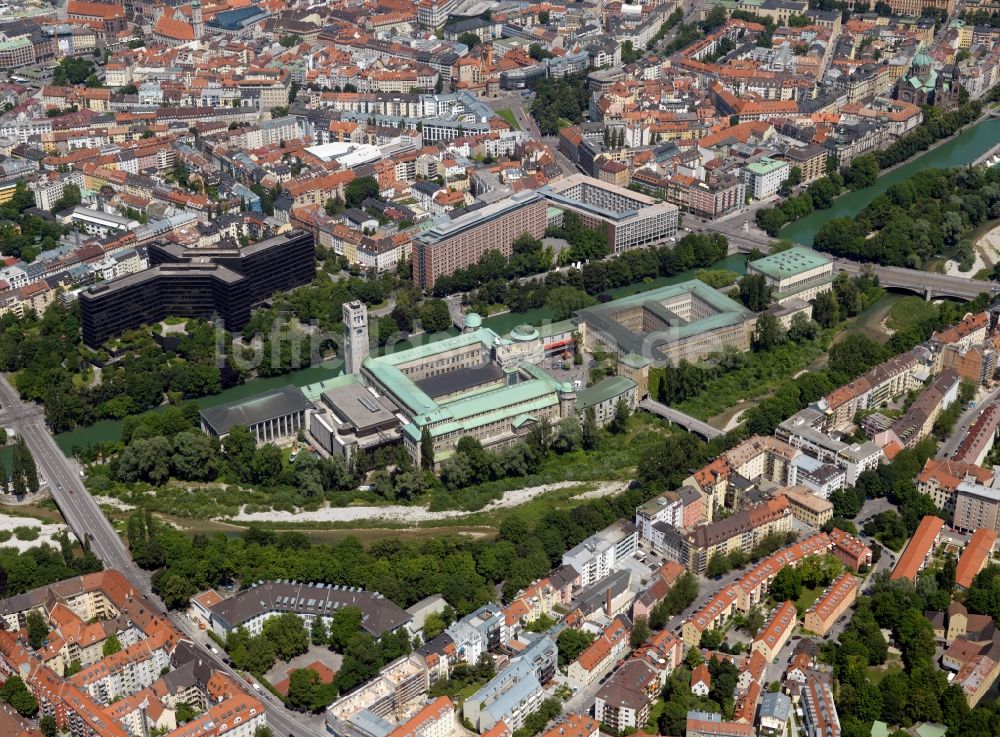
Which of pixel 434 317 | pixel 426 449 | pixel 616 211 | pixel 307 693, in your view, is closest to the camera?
pixel 307 693

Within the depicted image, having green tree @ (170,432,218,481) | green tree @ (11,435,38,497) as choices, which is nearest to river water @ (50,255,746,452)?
green tree @ (11,435,38,497)

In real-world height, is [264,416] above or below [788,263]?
below

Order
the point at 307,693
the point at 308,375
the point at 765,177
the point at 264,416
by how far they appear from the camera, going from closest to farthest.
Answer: the point at 307,693, the point at 264,416, the point at 308,375, the point at 765,177

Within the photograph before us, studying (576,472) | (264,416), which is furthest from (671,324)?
(264,416)

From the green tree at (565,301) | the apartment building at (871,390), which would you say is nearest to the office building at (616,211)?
the green tree at (565,301)

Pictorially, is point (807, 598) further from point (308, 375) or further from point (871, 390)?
point (308, 375)

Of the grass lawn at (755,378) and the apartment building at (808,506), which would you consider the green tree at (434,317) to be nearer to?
the grass lawn at (755,378)

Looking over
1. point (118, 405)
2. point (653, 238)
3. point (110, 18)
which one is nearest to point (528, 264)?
point (653, 238)
